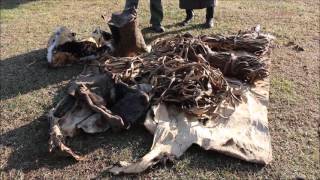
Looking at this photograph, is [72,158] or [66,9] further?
[66,9]

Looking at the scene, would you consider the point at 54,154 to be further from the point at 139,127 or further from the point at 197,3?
the point at 197,3

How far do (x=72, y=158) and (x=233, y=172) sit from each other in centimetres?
141

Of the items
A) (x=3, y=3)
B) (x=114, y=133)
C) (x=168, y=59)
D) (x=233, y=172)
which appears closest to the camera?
(x=233, y=172)

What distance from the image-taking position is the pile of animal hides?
4.03m

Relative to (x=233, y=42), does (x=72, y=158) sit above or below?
below

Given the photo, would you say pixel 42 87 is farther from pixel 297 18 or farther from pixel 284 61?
pixel 297 18

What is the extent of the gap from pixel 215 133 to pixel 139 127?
736 millimetres

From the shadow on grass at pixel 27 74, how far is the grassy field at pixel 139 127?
0.01 m

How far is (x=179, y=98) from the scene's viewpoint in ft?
14.4

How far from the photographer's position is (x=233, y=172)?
12.5 feet

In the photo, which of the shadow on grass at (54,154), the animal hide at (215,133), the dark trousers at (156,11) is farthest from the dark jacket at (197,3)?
the shadow on grass at (54,154)

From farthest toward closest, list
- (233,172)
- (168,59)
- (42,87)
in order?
1. (42,87)
2. (168,59)
3. (233,172)

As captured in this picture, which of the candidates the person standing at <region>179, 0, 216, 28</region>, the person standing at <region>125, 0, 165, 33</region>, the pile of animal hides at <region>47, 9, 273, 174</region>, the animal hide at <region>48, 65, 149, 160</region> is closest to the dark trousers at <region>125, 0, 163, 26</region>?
the person standing at <region>125, 0, 165, 33</region>

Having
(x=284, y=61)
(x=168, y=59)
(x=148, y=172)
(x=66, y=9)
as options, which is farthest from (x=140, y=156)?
(x=66, y=9)
